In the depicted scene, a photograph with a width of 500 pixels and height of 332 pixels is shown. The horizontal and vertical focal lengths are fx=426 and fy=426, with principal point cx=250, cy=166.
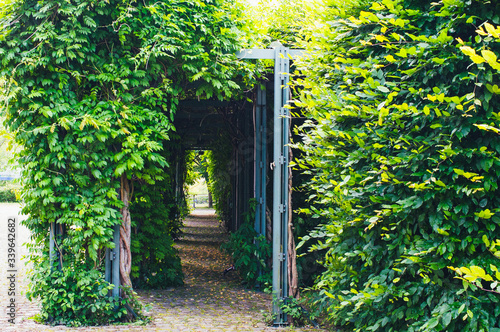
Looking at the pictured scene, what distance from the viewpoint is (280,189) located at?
5.20 m

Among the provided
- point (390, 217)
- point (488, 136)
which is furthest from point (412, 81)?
point (390, 217)

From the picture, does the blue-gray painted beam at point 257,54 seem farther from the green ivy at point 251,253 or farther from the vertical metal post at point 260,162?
the green ivy at point 251,253

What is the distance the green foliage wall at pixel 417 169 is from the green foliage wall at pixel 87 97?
212 cm

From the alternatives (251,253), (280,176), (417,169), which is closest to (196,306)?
(251,253)

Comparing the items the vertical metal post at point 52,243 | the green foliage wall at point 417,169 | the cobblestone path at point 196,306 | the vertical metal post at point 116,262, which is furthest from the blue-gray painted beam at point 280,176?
the vertical metal post at point 52,243

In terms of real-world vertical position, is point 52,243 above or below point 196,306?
above

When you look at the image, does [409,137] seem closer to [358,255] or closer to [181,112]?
[358,255]

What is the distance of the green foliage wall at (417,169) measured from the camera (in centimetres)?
247

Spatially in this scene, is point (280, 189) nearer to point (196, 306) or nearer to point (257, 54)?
point (257, 54)

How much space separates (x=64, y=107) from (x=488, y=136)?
4.04 meters

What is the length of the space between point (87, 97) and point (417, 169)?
365cm

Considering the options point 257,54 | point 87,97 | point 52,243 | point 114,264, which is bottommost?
point 114,264

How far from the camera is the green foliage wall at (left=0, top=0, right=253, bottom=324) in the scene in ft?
14.9

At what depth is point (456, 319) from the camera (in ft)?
8.25
